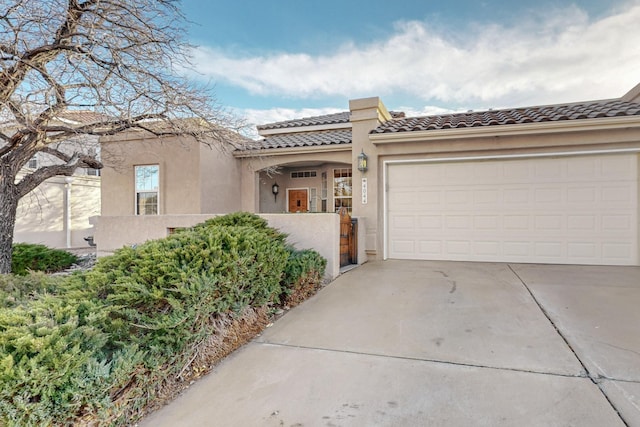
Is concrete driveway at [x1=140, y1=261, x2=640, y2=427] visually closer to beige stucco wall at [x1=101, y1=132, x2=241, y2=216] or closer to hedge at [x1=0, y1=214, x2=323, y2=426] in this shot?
hedge at [x1=0, y1=214, x2=323, y2=426]

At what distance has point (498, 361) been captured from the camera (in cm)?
319

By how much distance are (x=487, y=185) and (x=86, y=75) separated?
8665 mm

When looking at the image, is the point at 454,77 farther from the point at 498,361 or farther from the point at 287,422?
the point at 287,422

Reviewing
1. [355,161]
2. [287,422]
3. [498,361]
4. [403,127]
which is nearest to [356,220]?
[355,161]

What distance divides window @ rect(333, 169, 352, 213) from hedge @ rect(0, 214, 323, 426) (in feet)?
24.6

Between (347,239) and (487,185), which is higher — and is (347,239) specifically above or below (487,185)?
below

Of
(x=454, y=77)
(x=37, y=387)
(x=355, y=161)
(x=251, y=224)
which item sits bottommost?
(x=37, y=387)

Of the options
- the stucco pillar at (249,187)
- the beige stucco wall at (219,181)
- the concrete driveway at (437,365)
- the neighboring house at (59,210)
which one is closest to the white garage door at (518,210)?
Result: the concrete driveway at (437,365)

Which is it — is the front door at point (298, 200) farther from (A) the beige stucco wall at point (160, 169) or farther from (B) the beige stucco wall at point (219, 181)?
(A) the beige stucco wall at point (160, 169)

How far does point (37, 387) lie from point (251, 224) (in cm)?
394

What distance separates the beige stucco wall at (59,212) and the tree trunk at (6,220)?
24.1 feet

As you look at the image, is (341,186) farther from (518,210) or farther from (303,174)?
(518,210)

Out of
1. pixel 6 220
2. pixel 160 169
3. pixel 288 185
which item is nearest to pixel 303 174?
pixel 288 185

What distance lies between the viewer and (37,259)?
28.6 ft
